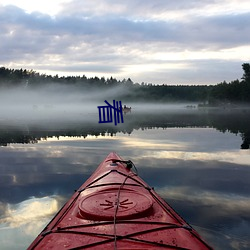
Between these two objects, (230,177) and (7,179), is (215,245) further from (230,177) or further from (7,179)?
(7,179)

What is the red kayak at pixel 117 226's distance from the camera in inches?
173

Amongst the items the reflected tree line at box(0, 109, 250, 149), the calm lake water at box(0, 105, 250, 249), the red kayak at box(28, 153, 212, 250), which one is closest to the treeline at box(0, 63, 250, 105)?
the reflected tree line at box(0, 109, 250, 149)

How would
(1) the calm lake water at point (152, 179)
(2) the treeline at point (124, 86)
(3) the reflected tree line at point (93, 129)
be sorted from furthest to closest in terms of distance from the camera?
(2) the treeline at point (124, 86) → (3) the reflected tree line at point (93, 129) → (1) the calm lake water at point (152, 179)

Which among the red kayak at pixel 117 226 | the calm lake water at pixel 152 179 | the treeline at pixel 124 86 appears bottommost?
the calm lake water at pixel 152 179

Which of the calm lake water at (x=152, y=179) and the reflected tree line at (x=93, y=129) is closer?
the calm lake water at (x=152, y=179)

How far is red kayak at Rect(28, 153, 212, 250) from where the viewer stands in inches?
173

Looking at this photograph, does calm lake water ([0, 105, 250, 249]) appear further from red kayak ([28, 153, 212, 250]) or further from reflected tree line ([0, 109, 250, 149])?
reflected tree line ([0, 109, 250, 149])

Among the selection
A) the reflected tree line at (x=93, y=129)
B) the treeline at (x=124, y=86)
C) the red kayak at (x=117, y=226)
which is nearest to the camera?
the red kayak at (x=117, y=226)

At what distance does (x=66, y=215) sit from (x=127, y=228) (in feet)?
4.65

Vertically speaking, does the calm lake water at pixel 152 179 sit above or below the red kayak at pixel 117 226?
below

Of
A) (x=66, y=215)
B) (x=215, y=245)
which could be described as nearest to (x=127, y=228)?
(x=66, y=215)

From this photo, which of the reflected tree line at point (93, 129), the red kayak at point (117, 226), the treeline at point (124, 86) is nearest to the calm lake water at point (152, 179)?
the red kayak at point (117, 226)

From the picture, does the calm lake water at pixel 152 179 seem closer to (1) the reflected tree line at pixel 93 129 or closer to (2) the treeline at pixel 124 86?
(1) the reflected tree line at pixel 93 129

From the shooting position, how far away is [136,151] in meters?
17.1
